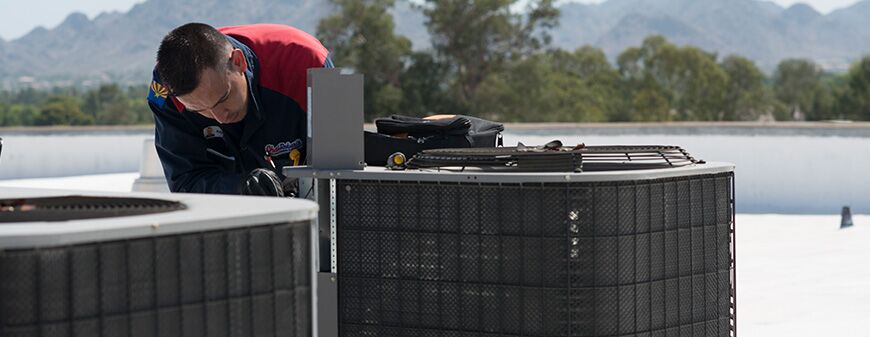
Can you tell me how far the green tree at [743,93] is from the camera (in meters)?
84.7

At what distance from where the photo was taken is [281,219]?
2.08m

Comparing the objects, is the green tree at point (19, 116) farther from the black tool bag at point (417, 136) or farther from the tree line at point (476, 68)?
the black tool bag at point (417, 136)

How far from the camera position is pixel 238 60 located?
3.68 m

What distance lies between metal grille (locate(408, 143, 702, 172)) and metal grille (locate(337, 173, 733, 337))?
13 cm

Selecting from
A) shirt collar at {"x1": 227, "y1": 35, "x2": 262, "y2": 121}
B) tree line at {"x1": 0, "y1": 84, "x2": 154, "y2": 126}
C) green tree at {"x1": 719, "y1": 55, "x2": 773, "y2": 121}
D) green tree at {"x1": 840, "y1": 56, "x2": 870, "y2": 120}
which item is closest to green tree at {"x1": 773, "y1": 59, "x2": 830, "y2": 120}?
green tree at {"x1": 719, "y1": 55, "x2": 773, "y2": 121}

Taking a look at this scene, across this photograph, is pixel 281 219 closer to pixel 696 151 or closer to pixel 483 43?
pixel 696 151

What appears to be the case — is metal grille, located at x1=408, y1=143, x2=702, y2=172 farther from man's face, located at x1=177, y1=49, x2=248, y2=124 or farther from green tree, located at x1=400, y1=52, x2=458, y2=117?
green tree, located at x1=400, y1=52, x2=458, y2=117

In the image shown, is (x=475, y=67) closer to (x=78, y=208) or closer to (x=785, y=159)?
(x=785, y=159)

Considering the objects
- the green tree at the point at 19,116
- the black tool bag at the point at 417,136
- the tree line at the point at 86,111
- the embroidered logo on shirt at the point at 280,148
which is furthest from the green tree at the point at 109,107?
the black tool bag at the point at 417,136

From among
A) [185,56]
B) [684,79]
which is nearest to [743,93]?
[684,79]

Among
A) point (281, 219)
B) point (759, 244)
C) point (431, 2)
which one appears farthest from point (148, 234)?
point (431, 2)

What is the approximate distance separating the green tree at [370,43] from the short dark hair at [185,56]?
50706 mm

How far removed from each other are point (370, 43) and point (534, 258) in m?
56.3

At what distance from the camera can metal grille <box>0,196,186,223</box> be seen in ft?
7.08
